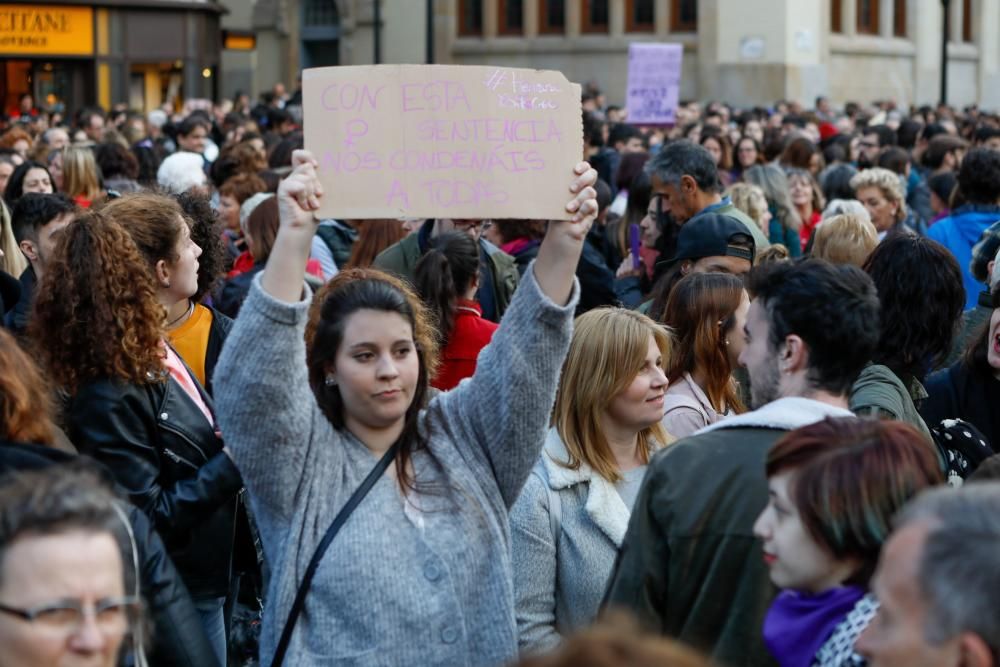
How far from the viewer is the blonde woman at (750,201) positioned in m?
9.37

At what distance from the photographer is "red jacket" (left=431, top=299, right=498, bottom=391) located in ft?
20.5

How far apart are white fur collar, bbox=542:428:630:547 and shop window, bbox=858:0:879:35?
3600cm

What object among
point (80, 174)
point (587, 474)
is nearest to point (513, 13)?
point (80, 174)

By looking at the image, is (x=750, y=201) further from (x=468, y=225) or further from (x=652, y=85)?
(x=652, y=85)

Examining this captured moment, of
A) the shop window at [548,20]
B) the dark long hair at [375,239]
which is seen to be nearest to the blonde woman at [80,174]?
the dark long hair at [375,239]

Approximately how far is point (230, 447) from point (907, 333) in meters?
2.44

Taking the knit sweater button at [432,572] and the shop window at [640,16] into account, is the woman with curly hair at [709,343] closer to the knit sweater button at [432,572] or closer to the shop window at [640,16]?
the knit sweater button at [432,572]

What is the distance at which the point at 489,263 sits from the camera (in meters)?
7.40

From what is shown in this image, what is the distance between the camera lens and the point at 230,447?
3.40m

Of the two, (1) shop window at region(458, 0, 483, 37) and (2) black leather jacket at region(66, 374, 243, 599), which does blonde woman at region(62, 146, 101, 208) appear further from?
(1) shop window at region(458, 0, 483, 37)

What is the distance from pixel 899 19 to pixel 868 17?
1.32 metres

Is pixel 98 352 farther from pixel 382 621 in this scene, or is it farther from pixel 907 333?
pixel 907 333

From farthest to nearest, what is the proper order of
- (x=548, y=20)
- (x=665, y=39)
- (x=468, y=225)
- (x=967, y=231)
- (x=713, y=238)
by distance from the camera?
(x=548, y=20), (x=665, y=39), (x=967, y=231), (x=468, y=225), (x=713, y=238)

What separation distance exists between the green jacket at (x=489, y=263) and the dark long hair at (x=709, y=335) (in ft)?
6.48
